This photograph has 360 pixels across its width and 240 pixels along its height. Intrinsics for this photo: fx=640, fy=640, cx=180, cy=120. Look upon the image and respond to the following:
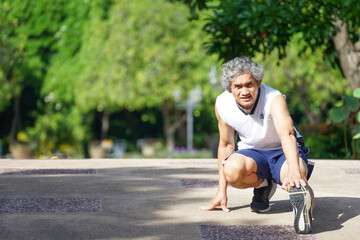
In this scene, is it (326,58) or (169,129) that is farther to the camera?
(169,129)

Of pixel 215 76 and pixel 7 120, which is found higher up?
pixel 215 76

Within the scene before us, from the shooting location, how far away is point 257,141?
4.83 metres

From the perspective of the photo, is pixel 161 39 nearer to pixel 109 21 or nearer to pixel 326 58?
pixel 109 21

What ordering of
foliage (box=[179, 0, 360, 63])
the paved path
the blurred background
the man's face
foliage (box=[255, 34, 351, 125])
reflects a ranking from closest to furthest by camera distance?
the paved path, the man's face, foliage (box=[179, 0, 360, 63]), foliage (box=[255, 34, 351, 125]), the blurred background

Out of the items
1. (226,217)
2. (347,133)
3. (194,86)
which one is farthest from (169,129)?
(226,217)

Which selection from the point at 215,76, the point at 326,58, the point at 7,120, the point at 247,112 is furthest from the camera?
the point at 7,120

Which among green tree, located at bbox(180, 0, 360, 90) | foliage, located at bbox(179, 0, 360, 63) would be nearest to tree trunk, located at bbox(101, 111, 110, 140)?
green tree, located at bbox(180, 0, 360, 90)

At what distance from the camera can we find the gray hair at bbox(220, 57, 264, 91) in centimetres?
461

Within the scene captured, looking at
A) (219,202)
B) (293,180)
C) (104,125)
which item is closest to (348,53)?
(219,202)

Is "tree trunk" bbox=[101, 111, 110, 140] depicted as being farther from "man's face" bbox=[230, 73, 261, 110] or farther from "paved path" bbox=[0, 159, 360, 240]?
"man's face" bbox=[230, 73, 261, 110]

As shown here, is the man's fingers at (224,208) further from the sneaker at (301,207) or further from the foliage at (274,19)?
the foliage at (274,19)

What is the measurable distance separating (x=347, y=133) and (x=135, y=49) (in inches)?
547

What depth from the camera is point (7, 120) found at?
2942 cm

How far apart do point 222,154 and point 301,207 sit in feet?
3.17
